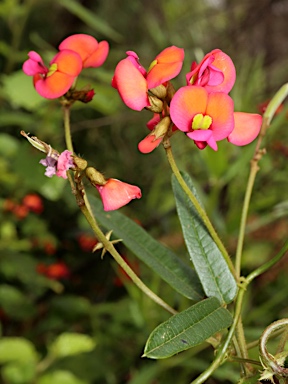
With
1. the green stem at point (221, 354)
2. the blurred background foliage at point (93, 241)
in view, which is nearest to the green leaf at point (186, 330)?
the green stem at point (221, 354)

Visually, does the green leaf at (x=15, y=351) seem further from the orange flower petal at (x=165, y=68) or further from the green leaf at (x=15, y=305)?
the orange flower petal at (x=165, y=68)

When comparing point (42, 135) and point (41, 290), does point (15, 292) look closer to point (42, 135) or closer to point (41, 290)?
point (41, 290)

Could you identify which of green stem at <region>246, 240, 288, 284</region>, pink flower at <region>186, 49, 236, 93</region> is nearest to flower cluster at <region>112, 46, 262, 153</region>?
pink flower at <region>186, 49, 236, 93</region>

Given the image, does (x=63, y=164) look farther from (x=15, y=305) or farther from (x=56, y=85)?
(x=15, y=305)

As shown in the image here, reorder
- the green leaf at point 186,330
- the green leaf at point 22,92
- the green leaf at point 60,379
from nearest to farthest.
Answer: the green leaf at point 186,330, the green leaf at point 60,379, the green leaf at point 22,92

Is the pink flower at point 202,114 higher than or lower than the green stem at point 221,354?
higher

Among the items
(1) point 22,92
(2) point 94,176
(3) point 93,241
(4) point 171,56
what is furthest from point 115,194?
(3) point 93,241
